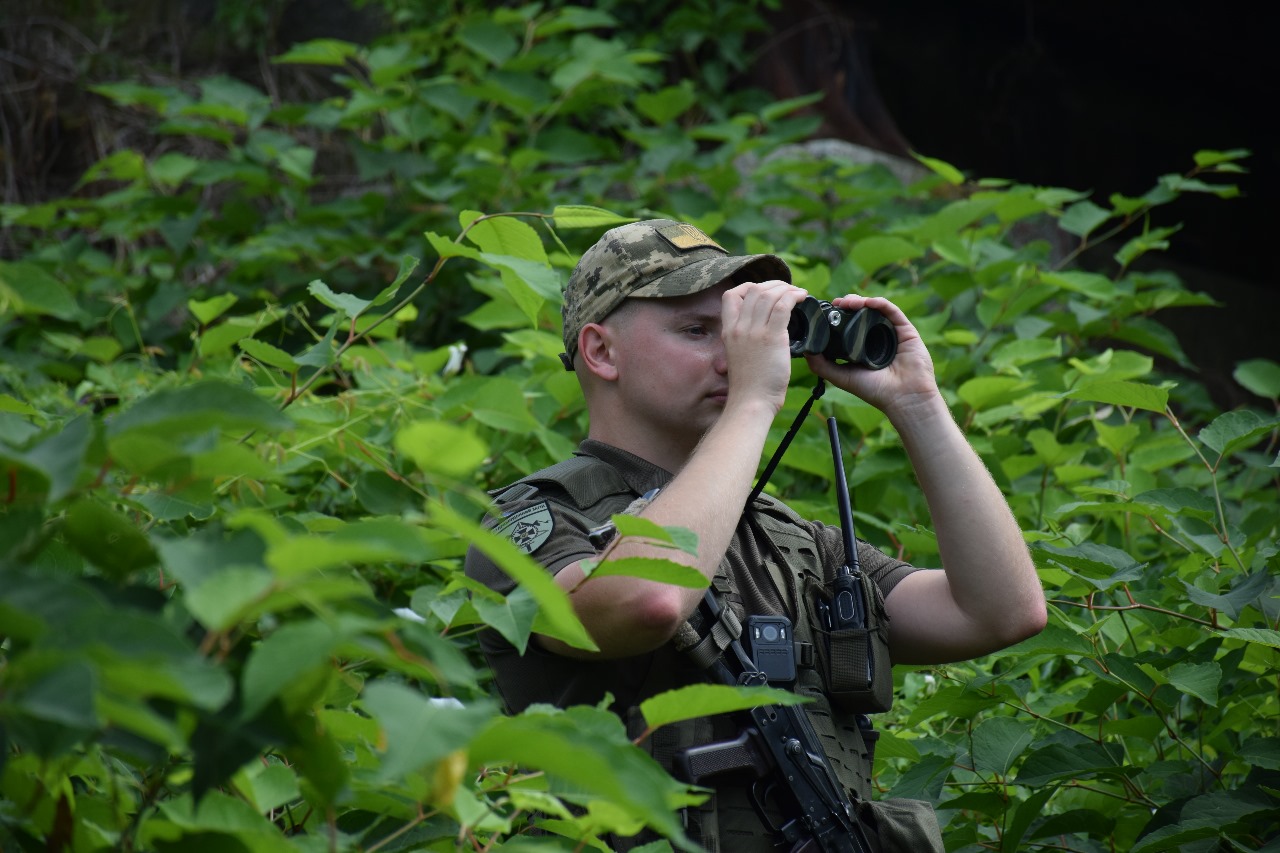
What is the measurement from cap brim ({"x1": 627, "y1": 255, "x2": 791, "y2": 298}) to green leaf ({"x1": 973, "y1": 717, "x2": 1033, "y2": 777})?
755 mm

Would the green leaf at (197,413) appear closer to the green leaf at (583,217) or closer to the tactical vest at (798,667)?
the green leaf at (583,217)

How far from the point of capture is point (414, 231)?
3980 mm

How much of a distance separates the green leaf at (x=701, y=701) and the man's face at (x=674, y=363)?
0.89m

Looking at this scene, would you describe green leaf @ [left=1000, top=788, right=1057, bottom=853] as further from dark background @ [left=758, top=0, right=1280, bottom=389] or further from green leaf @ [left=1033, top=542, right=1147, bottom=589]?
dark background @ [left=758, top=0, right=1280, bottom=389]

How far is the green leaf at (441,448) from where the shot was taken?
0.80 meters

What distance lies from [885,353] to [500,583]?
662mm

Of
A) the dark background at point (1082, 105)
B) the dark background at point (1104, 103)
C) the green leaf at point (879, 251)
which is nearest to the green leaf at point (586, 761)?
the green leaf at point (879, 251)

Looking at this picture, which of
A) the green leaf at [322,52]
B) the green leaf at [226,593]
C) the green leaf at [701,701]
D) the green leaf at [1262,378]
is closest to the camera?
the green leaf at [226,593]

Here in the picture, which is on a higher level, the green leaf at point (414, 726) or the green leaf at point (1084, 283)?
the green leaf at point (414, 726)

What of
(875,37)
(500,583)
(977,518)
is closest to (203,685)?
(500,583)

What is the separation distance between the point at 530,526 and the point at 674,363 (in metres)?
0.36

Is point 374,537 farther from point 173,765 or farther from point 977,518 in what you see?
point 977,518

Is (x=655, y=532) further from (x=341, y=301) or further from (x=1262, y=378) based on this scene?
(x=1262, y=378)

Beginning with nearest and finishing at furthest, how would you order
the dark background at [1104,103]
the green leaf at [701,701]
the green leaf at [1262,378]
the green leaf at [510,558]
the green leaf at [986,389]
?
the green leaf at [510,558]
the green leaf at [701,701]
the green leaf at [986,389]
the green leaf at [1262,378]
the dark background at [1104,103]
